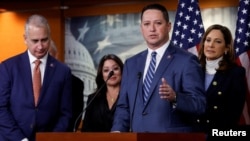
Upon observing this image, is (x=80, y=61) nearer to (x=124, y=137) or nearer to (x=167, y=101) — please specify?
(x=167, y=101)

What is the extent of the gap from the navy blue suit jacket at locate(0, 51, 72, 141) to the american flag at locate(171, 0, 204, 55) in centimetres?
171

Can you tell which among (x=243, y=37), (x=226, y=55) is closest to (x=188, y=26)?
(x=243, y=37)

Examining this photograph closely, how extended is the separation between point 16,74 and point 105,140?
1.65m

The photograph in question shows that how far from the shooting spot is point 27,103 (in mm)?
4809

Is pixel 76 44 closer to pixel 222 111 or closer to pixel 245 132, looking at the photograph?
pixel 222 111

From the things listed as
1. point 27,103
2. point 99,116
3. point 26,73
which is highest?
point 26,73

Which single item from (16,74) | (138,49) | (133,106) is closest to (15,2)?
(138,49)

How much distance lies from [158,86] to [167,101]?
0.12 meters

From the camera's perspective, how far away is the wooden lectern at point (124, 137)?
10.8ft

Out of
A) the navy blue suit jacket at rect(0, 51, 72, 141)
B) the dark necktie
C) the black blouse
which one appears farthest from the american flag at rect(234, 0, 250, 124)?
the dark necktie

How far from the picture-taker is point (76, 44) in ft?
25.2

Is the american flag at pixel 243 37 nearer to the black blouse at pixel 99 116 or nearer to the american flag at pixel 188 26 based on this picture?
the american flag at pixel 188 26

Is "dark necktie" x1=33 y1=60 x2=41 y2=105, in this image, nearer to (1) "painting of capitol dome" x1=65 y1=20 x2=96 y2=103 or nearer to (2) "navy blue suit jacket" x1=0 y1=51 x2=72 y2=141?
(2) "navy blue suit jacket" x1=0 y1=51 x2=72 y2=141

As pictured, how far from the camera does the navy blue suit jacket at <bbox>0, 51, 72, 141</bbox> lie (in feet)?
15.6
